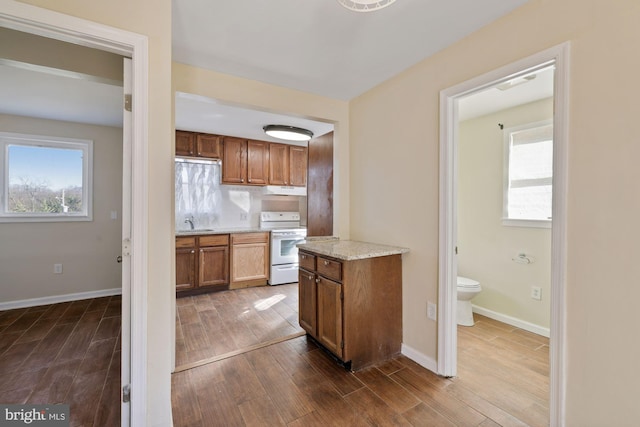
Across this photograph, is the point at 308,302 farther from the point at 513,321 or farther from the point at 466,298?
the point at 513,321

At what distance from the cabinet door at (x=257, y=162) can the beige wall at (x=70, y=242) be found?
180 cm

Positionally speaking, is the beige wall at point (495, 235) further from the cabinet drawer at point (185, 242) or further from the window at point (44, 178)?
the window at point (44, 178)

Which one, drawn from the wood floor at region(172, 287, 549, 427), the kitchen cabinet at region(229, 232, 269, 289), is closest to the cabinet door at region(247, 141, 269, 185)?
the kitchen cabinet at region(229, 232, 269, 289)

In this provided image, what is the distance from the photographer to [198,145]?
400 cm

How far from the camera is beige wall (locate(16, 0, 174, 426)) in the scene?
4.40 ft

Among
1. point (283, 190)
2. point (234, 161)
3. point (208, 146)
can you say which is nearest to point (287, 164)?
point (283, 190)

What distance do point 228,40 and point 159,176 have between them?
1.12 m

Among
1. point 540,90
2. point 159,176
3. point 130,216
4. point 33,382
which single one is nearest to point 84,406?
point 33,382

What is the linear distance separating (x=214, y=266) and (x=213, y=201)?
46.0 inches

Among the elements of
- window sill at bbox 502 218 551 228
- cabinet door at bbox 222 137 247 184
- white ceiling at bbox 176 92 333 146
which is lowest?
window sill at bbox 502 218 551 228

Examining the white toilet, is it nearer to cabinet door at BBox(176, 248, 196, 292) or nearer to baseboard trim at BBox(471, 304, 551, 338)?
baseboard trim at BBox(471, 304, 551, 338)

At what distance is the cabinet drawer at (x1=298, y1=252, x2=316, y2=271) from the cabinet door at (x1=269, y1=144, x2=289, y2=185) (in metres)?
2.44

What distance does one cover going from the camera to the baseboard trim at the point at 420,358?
6.62 feet

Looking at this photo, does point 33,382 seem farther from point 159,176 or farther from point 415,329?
point 415,329
